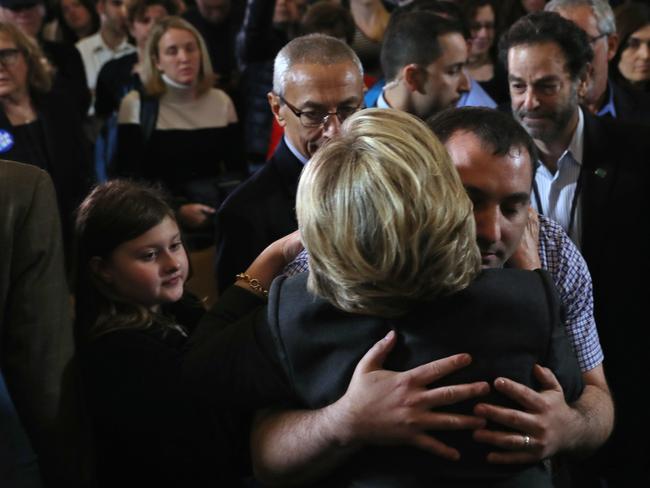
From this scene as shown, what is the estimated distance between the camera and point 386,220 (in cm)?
118

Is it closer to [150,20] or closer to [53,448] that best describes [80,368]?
[53,448]

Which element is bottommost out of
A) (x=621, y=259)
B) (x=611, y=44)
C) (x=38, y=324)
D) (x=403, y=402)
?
(x=621, y=259)

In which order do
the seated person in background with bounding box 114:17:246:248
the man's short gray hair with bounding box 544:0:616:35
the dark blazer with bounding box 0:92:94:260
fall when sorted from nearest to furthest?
the man's short gray hair with bounding box 544:0:616:35 → the dark blazer with bounding box 0:92:94:260 → the seated person in background with bounding box 114:17:246:248

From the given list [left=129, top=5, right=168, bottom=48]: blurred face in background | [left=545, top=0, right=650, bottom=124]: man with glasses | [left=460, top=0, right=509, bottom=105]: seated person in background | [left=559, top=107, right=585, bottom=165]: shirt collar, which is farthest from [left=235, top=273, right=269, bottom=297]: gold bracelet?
[left=129, top=5, right=168, bottom=48]: blurred face in background

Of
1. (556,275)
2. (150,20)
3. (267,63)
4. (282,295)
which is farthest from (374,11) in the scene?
(282,295)

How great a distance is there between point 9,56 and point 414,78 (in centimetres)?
179

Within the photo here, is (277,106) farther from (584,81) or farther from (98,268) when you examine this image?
(584,81)

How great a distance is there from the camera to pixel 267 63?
4.54 m

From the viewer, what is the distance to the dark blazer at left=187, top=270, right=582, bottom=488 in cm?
127

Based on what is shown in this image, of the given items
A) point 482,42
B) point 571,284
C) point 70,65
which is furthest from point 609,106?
point 70,65

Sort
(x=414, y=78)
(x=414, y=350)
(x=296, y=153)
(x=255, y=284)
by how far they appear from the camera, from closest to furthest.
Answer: (x=414, y=350) → (x=255, y=284) → (x=296, y=153) → (x=414, y=78)

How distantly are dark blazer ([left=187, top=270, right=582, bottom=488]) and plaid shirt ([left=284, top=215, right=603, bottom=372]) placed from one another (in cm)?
28

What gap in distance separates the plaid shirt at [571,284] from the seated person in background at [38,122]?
2.38m

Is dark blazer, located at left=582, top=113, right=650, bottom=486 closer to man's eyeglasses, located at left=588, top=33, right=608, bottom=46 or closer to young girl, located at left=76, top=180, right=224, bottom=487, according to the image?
man's eyeglasses, located at left=588, top=33, right=608, bottom=46
